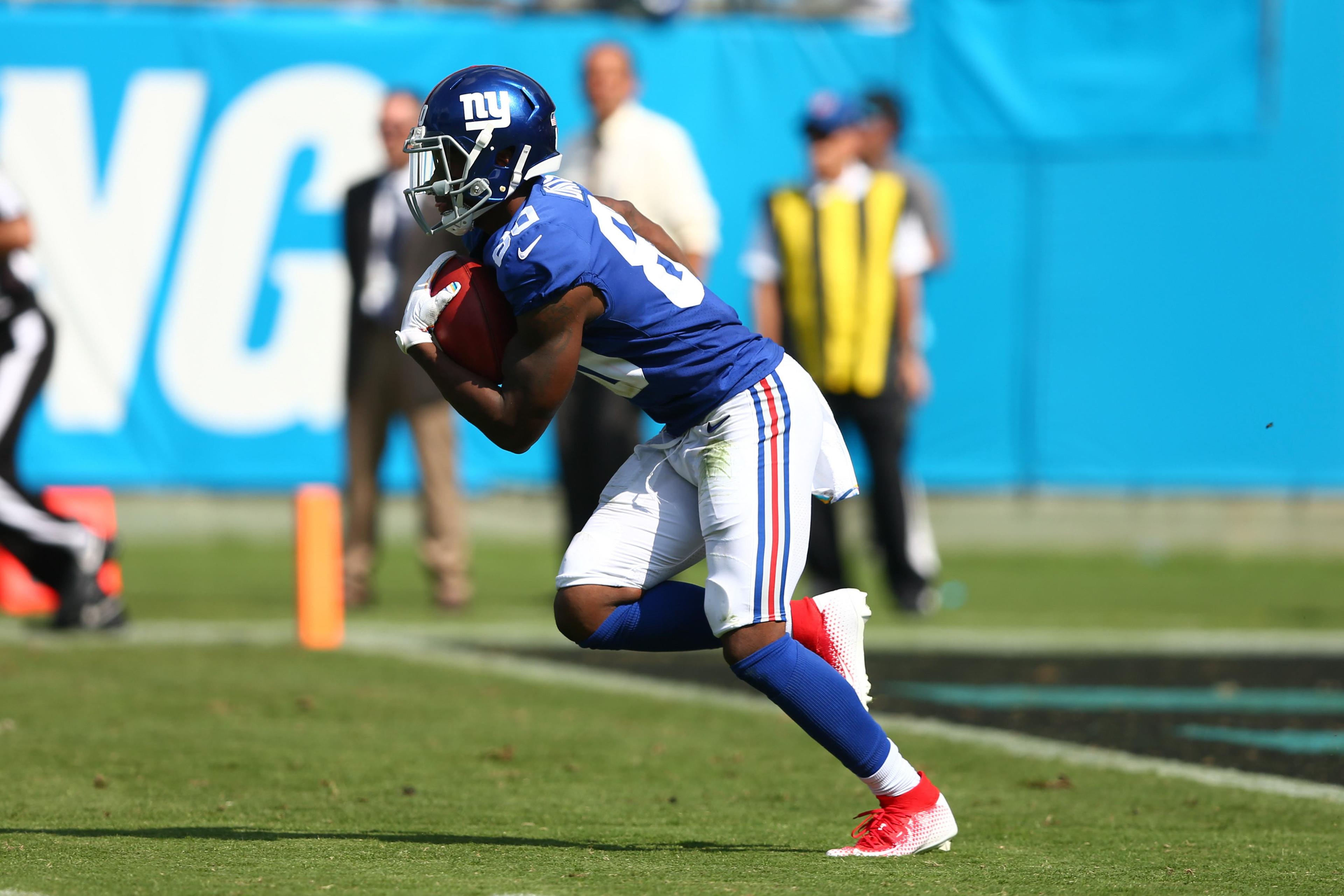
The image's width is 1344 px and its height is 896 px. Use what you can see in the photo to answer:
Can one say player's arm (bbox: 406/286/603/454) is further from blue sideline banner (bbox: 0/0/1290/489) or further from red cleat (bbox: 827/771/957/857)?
blue sideline banner (bbox: 0/0/1290/489)

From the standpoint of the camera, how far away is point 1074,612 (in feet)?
31.4

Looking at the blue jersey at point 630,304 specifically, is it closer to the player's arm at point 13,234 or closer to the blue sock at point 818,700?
the blue sock at point 818,700

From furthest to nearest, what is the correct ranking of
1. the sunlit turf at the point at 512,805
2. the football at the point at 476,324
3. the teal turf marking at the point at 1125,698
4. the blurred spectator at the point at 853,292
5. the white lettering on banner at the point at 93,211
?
the white lettering on banner at the point at 93,211 → the blurred spectator at the point at 853,292 → the teal turf marking at the point at 1125,698 → the football at the point at 476,324 → the sunlit turf at the point at 512,805

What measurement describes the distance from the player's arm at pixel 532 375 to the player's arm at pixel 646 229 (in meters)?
0.44

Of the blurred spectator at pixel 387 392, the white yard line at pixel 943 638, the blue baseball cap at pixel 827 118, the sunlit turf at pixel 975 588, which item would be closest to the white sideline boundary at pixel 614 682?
the white yard line at pixel 943 638

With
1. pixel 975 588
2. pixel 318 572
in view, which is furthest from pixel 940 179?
pixel 318 572

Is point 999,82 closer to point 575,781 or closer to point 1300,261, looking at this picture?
point 1300,261

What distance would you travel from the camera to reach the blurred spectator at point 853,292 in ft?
30.4

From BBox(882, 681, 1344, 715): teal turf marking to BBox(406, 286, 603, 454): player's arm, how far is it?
306 centimetres

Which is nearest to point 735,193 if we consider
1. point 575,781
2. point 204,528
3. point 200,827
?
point 204,528

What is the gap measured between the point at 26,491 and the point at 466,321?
4.50 m

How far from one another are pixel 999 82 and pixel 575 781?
8052mm

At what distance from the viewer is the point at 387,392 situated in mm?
9445

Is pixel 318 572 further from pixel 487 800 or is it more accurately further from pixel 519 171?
pixel 519 171
